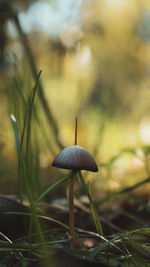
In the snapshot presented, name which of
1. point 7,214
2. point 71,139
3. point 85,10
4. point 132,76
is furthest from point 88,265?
point 132,76

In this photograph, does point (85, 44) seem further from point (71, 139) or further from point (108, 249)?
point (108, 249)

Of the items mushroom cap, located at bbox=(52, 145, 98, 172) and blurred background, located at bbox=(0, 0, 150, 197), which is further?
blurred background, located at bbox=(0, 0, 150, 197)

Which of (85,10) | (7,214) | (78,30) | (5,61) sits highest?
(85,10)

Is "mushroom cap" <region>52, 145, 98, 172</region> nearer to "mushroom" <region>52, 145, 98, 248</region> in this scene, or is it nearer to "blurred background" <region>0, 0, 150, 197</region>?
"mushroom" <region>52, 145, 98, 248</region>

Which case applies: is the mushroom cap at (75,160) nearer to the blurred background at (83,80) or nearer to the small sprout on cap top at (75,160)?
the small sprout on cap top at (75,160)

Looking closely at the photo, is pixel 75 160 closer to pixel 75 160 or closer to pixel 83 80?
pixel 75 160

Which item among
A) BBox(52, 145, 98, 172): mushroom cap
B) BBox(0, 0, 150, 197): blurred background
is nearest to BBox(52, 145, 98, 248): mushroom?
BBox(52, 145, 98, 172): mushroom cap

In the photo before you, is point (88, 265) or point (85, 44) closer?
point (88, 265)

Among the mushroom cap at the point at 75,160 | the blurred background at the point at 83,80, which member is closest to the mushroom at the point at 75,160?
the mushroom cap at the point at 75,160
